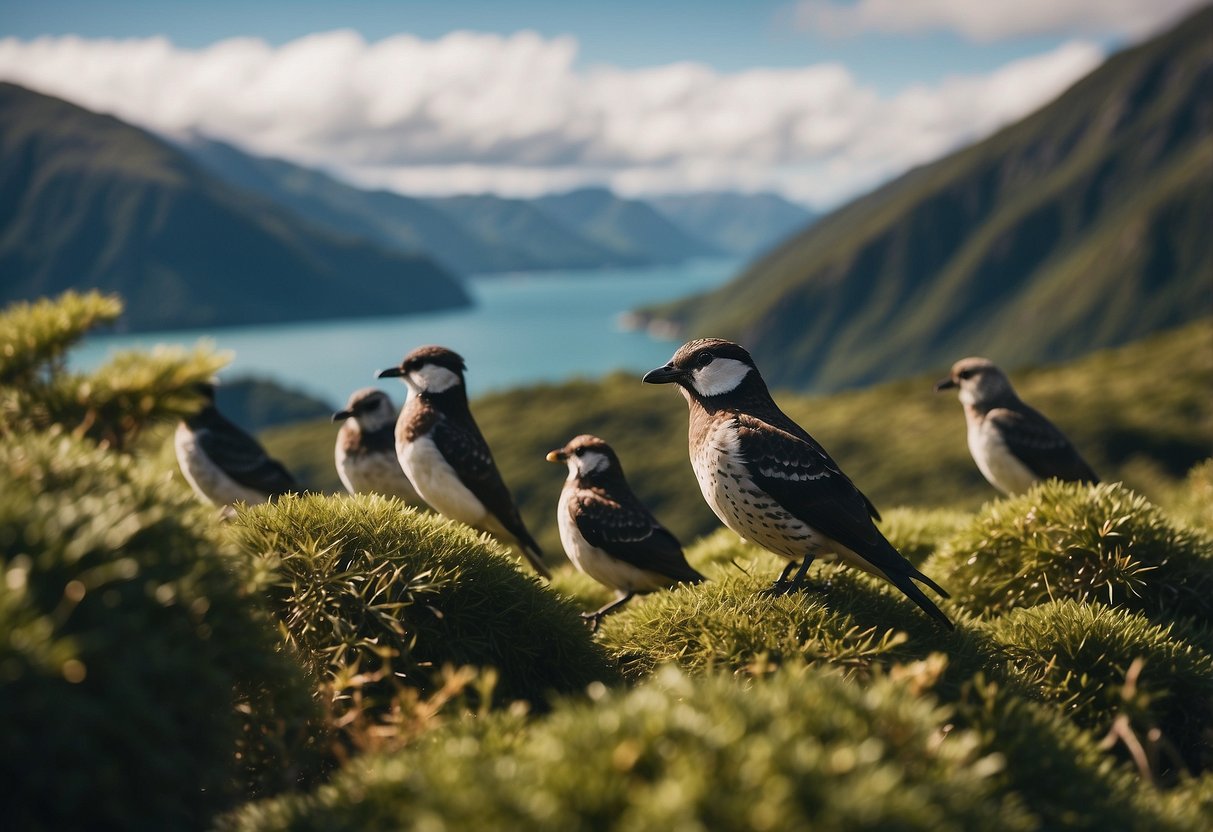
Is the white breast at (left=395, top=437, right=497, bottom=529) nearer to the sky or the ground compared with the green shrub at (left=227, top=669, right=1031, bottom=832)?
nearer to the sky

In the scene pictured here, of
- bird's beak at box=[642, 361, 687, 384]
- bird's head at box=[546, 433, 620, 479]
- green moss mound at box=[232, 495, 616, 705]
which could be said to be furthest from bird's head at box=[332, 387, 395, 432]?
green moss mound at box=[232, 495, 616, 705]

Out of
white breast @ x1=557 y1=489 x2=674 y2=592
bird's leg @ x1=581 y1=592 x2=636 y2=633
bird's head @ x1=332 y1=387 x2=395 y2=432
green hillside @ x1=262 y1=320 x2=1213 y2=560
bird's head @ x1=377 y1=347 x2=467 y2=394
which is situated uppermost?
bird's head @ x1=377 y1=347 x2=467 y2=394

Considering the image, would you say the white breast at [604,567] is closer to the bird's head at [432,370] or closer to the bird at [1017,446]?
the bird's head at [432,370]

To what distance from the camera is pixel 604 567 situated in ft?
31.6

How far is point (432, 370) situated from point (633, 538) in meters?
3.14

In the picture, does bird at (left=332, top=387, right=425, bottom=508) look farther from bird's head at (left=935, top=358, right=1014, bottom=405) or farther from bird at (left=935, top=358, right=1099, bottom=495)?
bird's head at (left=935, top=358, right=1014, bottom=405)

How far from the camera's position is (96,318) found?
290 inches

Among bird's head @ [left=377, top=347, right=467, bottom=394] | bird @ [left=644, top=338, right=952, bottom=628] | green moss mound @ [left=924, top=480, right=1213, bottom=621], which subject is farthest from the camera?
bird's head @ [left=377, top=347, right=467, bottom=394]

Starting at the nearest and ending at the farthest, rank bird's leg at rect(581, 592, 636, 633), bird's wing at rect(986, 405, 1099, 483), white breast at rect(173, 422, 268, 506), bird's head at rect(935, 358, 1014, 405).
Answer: bird's leg at rect(581, 592, 636, 633), white breast at rect(173, 422, 268, 506), bird's wing at rect(986, 405, 1099, 483), bird's head at rect(935, 358, 1014, 405)

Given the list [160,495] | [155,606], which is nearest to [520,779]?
[155,606]

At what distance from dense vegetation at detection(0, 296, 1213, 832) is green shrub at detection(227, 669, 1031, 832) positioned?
0.04 ft

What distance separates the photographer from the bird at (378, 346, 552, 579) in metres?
10.1

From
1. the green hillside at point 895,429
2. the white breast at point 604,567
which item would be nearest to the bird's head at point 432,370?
the white breast at point 604,567

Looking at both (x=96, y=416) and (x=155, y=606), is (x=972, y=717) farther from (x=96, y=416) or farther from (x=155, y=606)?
(x=96, y=416)
